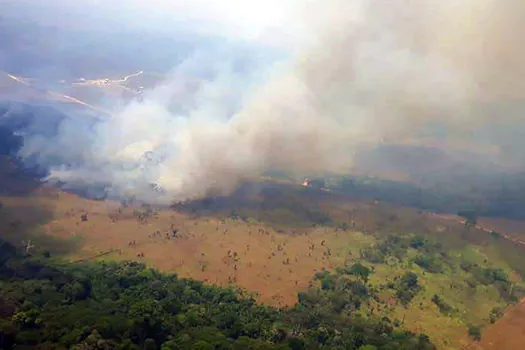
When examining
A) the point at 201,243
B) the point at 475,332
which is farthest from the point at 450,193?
the point at 201,243

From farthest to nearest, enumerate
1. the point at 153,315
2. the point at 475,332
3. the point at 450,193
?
1. the point at 450,193
2. the point at 475,332
3. the point at 153,315

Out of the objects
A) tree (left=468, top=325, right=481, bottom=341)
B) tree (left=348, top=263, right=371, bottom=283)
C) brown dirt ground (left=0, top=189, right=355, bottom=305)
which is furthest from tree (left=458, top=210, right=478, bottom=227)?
tree (left=468, top=325, right=481, bottom=341)

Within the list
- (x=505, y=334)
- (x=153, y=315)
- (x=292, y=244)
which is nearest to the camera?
(x=153, y=315)

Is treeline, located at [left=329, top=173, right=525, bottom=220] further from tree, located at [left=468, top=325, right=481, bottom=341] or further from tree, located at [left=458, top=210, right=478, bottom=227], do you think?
tree, located at [left=468, top=325, right=481, bottom=341]

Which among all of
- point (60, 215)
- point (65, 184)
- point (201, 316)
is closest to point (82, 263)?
point (60, 215)

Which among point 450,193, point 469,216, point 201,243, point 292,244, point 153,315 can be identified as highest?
point 450,193

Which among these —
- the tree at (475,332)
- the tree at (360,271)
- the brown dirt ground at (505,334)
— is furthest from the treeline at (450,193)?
the tree at (475,332)

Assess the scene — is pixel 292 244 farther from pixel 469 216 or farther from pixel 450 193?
pixel 450 193

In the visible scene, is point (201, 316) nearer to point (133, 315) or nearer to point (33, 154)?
point (133, 315)
